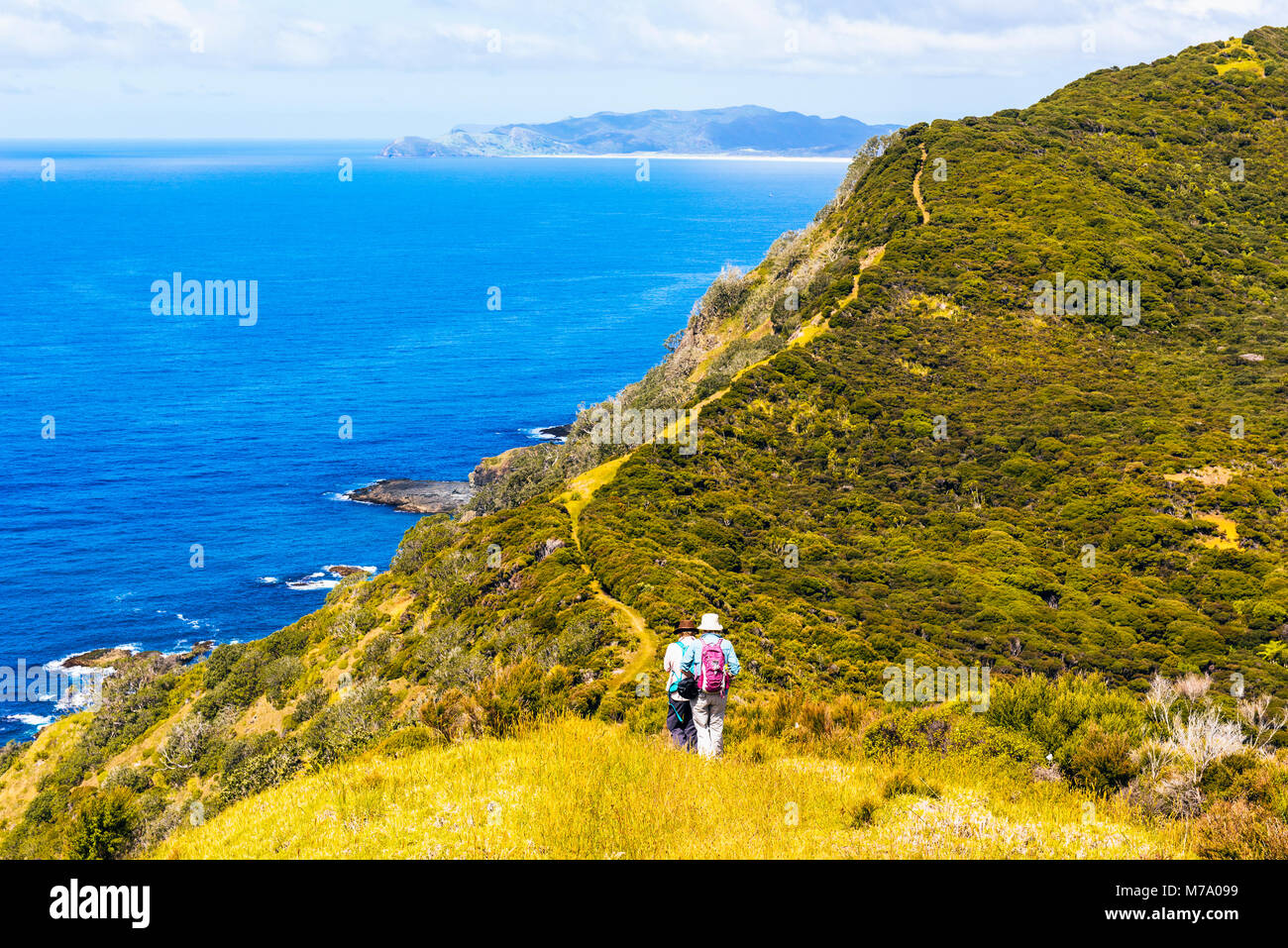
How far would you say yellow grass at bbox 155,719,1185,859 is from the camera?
30.3ft

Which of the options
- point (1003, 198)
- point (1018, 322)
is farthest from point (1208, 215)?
point (1018, 322)

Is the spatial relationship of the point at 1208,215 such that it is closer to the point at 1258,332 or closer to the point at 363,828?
the point at 1258,332

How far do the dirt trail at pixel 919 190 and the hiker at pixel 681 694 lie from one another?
210 feet

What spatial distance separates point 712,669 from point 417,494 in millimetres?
70084

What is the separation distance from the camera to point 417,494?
78938mm

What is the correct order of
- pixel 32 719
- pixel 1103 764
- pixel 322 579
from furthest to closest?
pixel 322 579 < pixel 32 719 < pixel 1103 764

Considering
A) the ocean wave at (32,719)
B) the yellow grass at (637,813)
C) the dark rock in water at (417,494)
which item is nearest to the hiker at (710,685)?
the yellow grass at (637,813)

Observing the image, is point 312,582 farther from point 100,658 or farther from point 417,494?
point 417,494

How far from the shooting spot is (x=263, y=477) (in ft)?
272

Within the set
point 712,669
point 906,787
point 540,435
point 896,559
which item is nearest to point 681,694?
point 712,669

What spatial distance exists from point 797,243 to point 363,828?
76.6 meters

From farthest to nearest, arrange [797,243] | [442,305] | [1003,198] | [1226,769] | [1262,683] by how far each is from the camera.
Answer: [442,305]
[797,243]
[1003,198]
[1262,683]
[1226,769]

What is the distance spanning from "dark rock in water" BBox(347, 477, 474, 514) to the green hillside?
914 cm

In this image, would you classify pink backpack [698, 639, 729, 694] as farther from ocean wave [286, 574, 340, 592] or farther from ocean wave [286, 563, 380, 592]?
ocean wave [286, 574, 340, 592]
